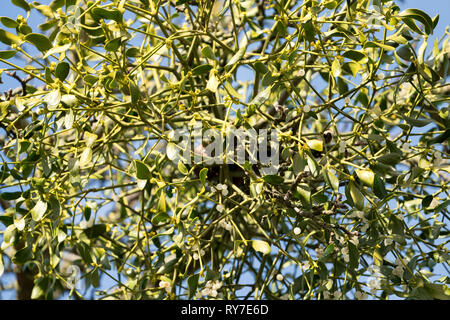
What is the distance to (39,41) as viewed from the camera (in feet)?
2.60

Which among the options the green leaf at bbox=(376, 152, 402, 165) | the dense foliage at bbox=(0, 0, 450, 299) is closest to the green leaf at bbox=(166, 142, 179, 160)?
the dense foliage at bbox=(0, 0, 450, 299)

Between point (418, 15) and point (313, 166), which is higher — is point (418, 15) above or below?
above

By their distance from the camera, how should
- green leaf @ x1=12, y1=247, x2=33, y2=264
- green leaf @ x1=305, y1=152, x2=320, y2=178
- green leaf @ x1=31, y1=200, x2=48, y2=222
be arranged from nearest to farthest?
1. green leaf @ x1=305, y1=152, x2=320, y2=178
2. green leaf @ x1=31, y1=200, x2=48, y2=222
3. green leaf @ x1=12, y1=247, x2=33, y2=264

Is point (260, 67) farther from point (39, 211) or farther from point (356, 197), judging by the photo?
point (39, 211)

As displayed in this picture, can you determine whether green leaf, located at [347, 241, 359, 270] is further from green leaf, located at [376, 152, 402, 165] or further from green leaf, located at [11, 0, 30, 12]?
green leaf, located at [11, 0, 30, 12]

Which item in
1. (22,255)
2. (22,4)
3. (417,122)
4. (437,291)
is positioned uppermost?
(22,4)

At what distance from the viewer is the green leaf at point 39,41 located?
2.57ft

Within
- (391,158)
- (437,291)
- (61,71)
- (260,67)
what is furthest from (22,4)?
(437,291)

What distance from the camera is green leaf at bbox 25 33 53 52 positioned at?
0.78 meters

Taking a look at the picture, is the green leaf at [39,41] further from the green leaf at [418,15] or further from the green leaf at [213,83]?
the green leaf at [418,15]

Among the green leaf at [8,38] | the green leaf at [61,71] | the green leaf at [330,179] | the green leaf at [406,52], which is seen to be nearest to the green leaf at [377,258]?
the green leaf at [330,179]

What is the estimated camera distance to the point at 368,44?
0.73 metres

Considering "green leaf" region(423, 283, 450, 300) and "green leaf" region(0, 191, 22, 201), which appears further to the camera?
"green leaf" region(0, 191, 22, 201)
